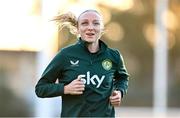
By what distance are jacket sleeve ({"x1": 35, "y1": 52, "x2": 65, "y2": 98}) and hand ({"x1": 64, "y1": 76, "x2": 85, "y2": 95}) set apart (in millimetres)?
46

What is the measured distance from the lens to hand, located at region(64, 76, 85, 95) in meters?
4.74

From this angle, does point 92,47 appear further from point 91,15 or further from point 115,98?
point 115,98

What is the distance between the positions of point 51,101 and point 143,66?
1559mm

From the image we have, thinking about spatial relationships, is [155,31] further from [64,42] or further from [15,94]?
[15,94]

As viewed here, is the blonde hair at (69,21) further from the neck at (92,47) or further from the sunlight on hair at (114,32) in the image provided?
the sunlight on hair at (114,32)

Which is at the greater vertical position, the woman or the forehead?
the forehead

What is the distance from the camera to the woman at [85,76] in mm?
4828

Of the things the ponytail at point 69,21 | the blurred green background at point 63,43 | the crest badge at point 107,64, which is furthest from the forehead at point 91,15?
the blurred green background at point 63,43

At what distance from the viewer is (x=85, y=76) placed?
4.83 meters

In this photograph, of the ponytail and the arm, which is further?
the ponytail

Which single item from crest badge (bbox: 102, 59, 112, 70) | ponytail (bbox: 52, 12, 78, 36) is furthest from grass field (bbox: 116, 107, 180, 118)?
crest badge (bbox: 102, 59, 112, 70)

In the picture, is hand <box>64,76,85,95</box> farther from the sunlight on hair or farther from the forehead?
the sunlight on hair

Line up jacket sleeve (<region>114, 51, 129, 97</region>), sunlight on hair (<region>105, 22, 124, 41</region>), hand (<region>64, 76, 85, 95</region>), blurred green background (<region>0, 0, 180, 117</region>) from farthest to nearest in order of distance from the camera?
sunlight on hair (<region>105, 22, 124, 41</region>) → blurred green background (<region>0, 0, 180, 117</region>) → jacket sleeve (<region>114, 51, 129, 97</region>) → hand (<region>64, 76, 85, 95</region>)

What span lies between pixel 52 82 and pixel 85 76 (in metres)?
0.23
